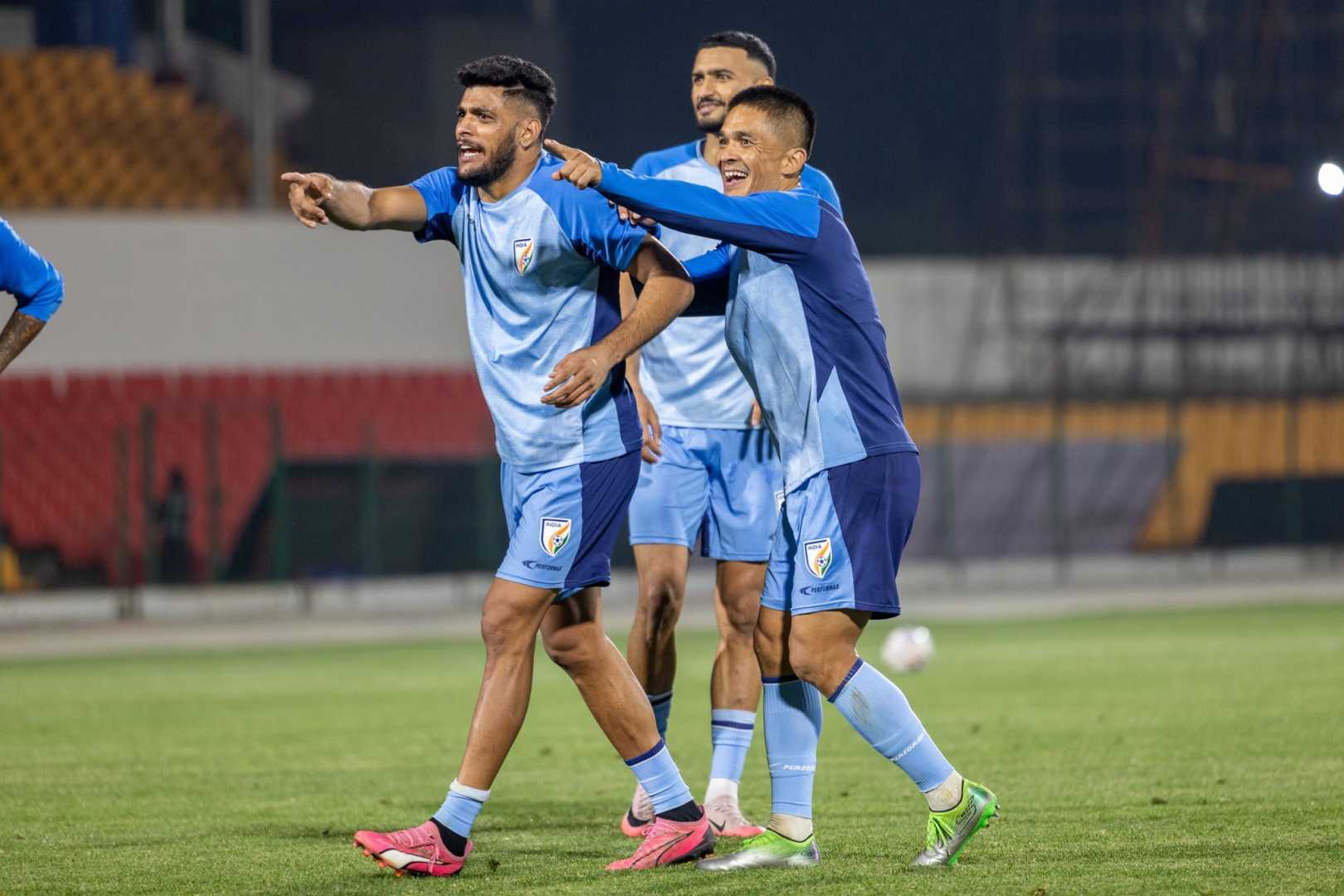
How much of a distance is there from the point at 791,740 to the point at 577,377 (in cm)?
126

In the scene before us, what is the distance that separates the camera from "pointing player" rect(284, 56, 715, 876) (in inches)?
211

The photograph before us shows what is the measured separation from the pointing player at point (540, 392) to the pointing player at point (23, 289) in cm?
123

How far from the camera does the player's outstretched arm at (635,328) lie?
5207 mm

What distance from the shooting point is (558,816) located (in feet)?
21.4

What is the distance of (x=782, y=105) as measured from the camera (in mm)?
5328

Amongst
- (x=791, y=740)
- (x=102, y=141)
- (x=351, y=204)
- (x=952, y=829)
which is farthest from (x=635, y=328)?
(x=102, y=141)

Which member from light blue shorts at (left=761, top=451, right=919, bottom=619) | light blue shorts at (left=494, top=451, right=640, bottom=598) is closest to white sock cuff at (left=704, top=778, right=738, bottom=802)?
light blue shorts at (left=494, top=451, right=640, bottom=598)

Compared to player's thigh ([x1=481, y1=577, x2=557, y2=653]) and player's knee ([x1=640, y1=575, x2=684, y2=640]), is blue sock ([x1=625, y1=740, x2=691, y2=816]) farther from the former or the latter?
player's knee ([x1=640, y1=575, x2=684, y2=640])

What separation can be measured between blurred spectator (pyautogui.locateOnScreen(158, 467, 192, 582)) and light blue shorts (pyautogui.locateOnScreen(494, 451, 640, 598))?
1411 cm

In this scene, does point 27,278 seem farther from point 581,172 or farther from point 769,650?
point 769,650

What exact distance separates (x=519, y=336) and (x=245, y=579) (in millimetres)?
14380

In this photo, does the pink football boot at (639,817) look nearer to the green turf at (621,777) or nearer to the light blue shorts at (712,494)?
the green turf at (621,777)

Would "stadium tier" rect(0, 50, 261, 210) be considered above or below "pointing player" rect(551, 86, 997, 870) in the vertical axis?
above

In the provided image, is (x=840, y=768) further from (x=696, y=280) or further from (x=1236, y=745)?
(x=696, y=280)
